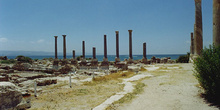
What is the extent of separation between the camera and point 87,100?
7.14 metres

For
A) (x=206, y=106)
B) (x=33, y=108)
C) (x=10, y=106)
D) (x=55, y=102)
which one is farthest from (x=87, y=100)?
(x=206, y=106)

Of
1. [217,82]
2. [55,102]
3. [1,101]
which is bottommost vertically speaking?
[55,102]

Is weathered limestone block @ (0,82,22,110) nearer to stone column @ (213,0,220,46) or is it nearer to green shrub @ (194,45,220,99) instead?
green shrub @ (194,45,220,99)

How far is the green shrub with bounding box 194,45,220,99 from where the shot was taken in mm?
5996

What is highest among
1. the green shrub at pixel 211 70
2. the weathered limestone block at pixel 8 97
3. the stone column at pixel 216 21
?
the stone column at pixel 216 21

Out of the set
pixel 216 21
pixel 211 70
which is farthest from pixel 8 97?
pixel 216 21

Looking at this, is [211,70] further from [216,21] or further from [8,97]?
[8,97]

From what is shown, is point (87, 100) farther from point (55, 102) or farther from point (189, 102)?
point (189, 102)

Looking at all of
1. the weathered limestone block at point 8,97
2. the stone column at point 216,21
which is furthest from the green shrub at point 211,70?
the weathered limestone block at point 8,97

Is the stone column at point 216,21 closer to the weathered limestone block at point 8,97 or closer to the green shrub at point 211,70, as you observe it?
the green shrub at point 211,70

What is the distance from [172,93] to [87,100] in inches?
153

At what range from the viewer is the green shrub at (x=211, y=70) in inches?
236

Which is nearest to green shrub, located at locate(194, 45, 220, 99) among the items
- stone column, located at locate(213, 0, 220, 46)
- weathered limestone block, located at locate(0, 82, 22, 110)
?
stone column, located at locate(213, 0, 220, 46)

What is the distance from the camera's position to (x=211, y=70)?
621 centimetres
